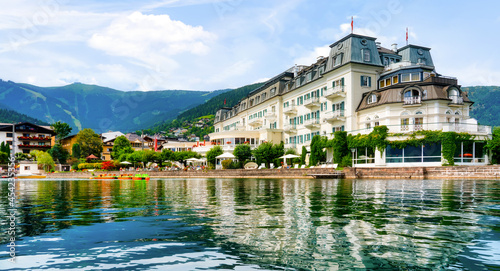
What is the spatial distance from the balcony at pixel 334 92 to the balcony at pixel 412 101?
365 inches

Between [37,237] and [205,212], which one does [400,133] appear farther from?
[37,237]

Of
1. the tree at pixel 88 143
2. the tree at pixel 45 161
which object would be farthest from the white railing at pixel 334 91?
the tree at pixel 88 143

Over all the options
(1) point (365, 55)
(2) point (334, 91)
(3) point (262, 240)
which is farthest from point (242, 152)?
(3) point (262, 240)

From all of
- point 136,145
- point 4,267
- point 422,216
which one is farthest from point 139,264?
point 136,145

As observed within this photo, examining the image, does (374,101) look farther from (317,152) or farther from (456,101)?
(317,152)

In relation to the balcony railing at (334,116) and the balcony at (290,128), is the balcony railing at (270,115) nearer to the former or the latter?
the balcony at (290,128)

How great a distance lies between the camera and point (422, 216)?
11.0 metres

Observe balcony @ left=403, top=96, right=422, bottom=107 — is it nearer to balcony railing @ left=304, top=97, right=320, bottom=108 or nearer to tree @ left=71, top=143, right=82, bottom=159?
balcony railing @ left=304, top=97, right=320, bottom=108

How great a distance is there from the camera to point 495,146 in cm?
4056

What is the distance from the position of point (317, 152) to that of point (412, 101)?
15084 mm

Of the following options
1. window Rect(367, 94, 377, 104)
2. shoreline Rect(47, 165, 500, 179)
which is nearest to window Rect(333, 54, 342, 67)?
window Rect(367, 94, 377, 104)

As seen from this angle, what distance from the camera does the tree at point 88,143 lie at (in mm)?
105625

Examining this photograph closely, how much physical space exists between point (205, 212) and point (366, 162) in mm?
37585

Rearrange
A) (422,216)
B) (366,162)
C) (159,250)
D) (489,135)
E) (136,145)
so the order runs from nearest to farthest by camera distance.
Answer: (159,250), (422,216), (489,135), (366,162), (136,145)
